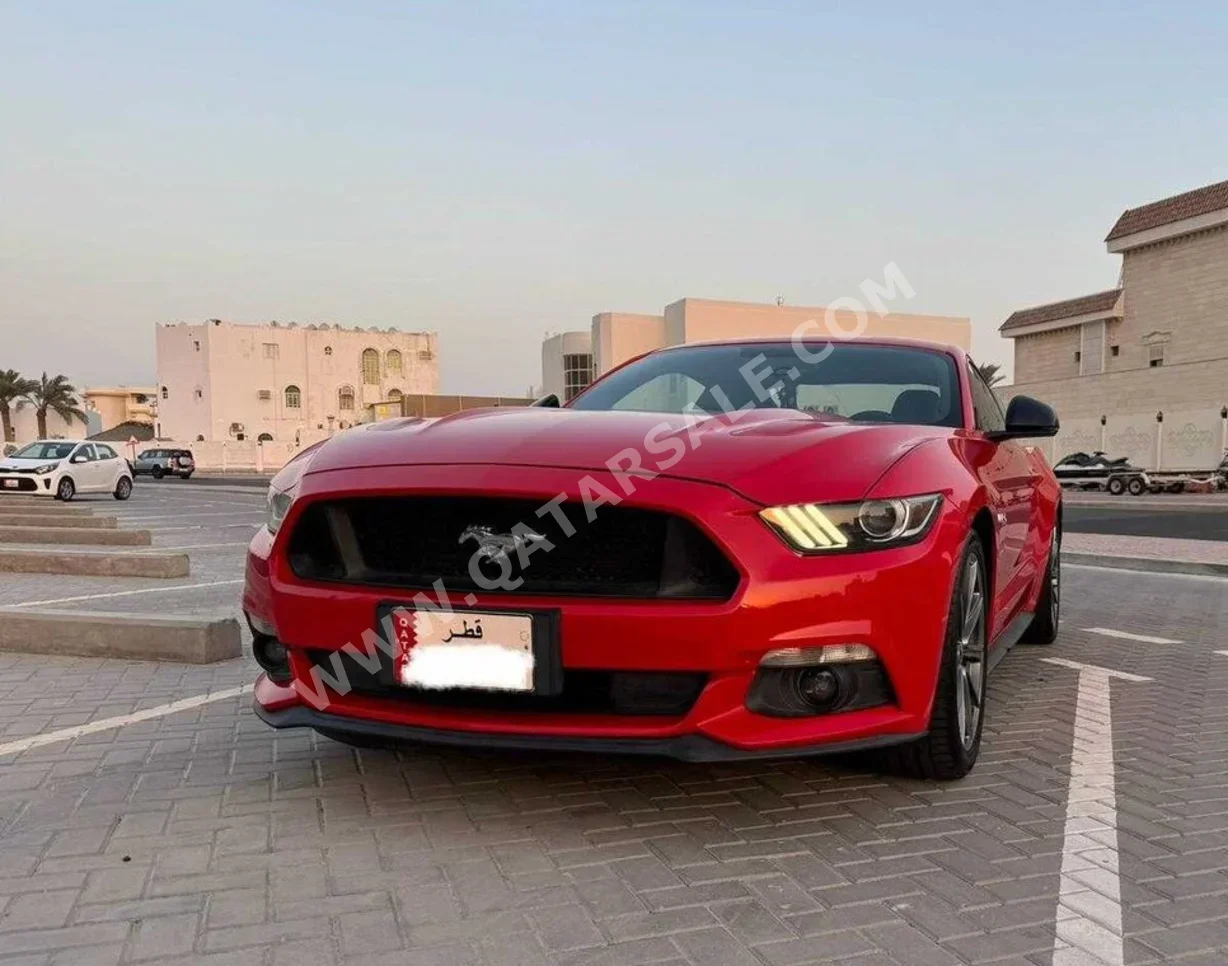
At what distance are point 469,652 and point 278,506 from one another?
2.89 feet

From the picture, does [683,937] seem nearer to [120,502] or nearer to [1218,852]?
[1218,852]

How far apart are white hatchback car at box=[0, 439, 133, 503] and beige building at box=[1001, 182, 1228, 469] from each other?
114 ft

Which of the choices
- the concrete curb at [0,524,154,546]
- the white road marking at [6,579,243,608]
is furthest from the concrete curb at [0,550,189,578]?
the concrete curb at [0,524,154,546]

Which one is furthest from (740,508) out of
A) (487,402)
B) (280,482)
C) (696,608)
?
(487,402)

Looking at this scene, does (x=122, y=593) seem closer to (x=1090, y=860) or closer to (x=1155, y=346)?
(x=1090, y=860)

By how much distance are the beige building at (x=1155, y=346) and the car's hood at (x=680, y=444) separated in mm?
37048

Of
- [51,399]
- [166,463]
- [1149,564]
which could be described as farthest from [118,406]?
[1149,564]

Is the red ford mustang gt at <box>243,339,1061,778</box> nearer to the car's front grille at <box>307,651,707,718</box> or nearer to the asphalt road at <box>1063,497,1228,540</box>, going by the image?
the car's front grille at <box>307,651,707,718</box>

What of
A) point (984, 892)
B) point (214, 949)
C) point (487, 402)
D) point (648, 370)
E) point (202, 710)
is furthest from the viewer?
point (487, 402)

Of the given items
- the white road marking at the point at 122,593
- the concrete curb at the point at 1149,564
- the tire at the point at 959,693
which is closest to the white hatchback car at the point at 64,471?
the white road marking at the point at 122,593

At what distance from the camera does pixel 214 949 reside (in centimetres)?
191

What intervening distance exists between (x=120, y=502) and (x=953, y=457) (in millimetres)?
23710

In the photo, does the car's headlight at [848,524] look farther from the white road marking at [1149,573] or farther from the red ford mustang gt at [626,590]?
the white road marking at [1149,573]

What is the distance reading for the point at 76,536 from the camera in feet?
32.8
